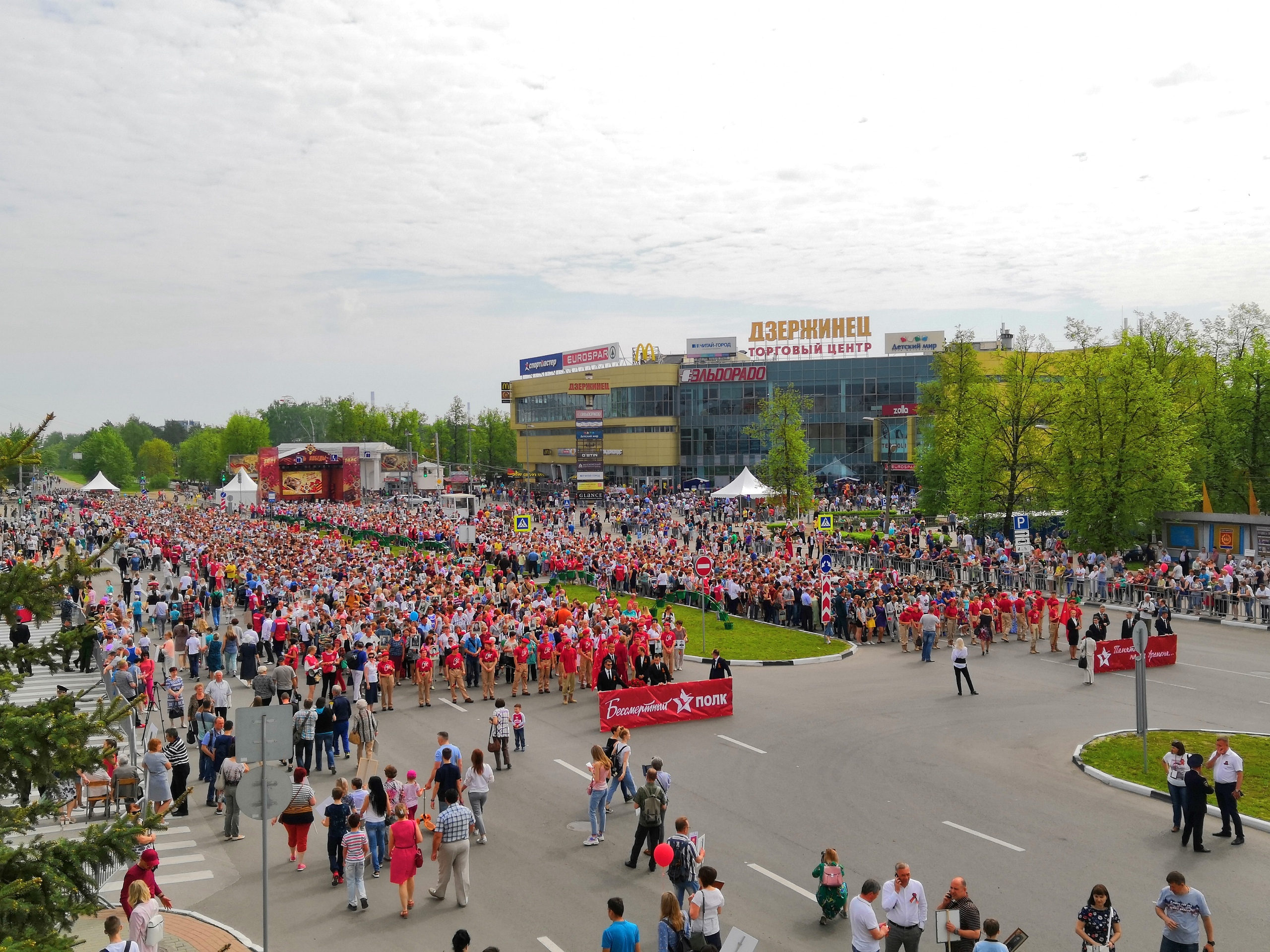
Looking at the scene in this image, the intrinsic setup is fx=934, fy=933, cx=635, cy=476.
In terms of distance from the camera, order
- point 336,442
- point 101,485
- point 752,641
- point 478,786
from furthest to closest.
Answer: point 336,442 → point 101,485 → point 752,641 → point 478,786

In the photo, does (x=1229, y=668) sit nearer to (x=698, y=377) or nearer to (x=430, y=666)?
(x=430, y=666)

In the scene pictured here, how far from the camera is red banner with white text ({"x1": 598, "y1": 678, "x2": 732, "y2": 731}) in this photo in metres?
18.5

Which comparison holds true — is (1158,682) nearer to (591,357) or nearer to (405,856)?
(405,856)

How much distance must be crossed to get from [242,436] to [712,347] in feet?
324

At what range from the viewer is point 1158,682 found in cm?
2241

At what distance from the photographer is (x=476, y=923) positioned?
1084 cm

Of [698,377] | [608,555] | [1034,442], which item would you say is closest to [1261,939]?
[608,555]

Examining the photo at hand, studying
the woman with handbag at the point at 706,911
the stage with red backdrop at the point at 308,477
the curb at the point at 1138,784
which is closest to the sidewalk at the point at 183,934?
the woman with handbag at the point at 706,911

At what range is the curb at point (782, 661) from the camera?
81.8ft

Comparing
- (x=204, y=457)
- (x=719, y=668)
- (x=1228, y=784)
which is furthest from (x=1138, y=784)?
(x=204, y=457)

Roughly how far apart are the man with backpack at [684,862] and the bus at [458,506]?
41.5 meters

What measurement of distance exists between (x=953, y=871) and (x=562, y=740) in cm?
839

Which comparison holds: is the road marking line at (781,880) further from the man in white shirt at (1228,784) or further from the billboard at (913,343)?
the billboard at (913,343)

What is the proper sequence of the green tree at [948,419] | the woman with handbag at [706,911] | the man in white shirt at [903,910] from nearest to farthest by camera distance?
1. the man in white shirt at [903,910]
2. the woman with handbag at [706,911]
3. the green tree at [948,419]
